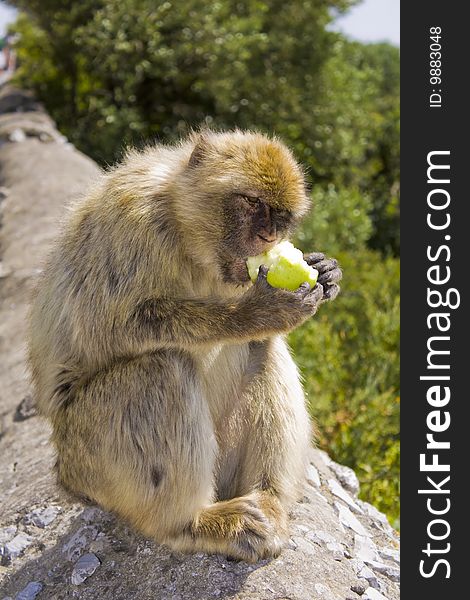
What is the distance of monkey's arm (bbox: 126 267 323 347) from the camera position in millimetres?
2992

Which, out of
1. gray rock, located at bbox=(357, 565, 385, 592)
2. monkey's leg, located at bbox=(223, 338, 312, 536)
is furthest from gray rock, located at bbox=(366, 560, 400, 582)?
monkey's leg, located at bbox=(223, 338, 312, 536)

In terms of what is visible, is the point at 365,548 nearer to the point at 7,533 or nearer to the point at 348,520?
the point at 348,520

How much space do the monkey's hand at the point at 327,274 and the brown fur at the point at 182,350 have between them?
119 mm

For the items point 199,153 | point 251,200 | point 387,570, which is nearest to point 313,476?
point 387,570

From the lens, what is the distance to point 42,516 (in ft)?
12.1

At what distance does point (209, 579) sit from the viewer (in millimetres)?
2984

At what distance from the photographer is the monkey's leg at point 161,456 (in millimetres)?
2951

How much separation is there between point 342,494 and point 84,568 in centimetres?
140

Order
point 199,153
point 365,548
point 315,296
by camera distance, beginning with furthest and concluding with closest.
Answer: point 365,548, point 199,153, point 315,296

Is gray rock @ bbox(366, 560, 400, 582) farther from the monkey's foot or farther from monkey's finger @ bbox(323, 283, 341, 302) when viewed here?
monkey's finger @ bbox(323, 283, 341, 302)

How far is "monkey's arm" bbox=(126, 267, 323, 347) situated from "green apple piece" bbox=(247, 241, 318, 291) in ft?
0.16

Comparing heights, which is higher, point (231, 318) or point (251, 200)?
point (251, 200)

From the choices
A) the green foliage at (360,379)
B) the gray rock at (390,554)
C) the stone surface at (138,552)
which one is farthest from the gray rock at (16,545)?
the green foliage at (360,379)

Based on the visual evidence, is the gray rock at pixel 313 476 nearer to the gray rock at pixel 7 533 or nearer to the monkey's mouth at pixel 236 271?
the monkey's mouth at pixel 236 271
